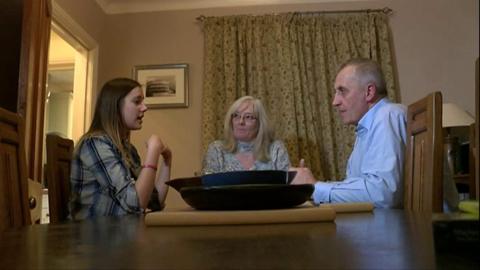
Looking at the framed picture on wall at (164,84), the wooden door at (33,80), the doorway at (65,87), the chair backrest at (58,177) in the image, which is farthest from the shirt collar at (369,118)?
the framed picture on wall at (164,84)

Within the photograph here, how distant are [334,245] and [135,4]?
375 centimetres

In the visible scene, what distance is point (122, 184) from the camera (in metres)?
1.59

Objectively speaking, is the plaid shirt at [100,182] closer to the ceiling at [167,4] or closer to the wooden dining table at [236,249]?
the wooden dining table at [236,249]

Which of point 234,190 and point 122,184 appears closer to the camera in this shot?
point 234,190

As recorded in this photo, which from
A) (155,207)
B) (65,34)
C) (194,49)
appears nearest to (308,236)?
(155,207)

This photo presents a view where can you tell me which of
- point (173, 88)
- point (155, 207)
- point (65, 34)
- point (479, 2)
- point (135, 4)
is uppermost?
point (135, 4)

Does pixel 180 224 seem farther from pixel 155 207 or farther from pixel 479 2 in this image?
pixel 155 207

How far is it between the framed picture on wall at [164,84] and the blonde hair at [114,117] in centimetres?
170

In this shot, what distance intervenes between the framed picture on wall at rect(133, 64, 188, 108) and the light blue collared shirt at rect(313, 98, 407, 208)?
2201 mm

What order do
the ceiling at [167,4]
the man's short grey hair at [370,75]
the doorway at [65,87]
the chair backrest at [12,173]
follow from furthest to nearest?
1. the ceiling at [167,4]
2. the doorway at [65,87]
3. the man's short grey hair at [370,75]
4. the chair backrest at [12,173]

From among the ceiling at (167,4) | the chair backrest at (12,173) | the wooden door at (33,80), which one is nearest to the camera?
the chair backrest at (12,173)

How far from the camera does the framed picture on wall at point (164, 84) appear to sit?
3740 millimetres

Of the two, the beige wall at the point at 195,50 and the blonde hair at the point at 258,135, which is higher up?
the beige wall at the point at 195,50

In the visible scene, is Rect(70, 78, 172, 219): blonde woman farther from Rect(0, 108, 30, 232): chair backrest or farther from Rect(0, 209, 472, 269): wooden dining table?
Rect(0, 209, 472, 269): wooden dining table
